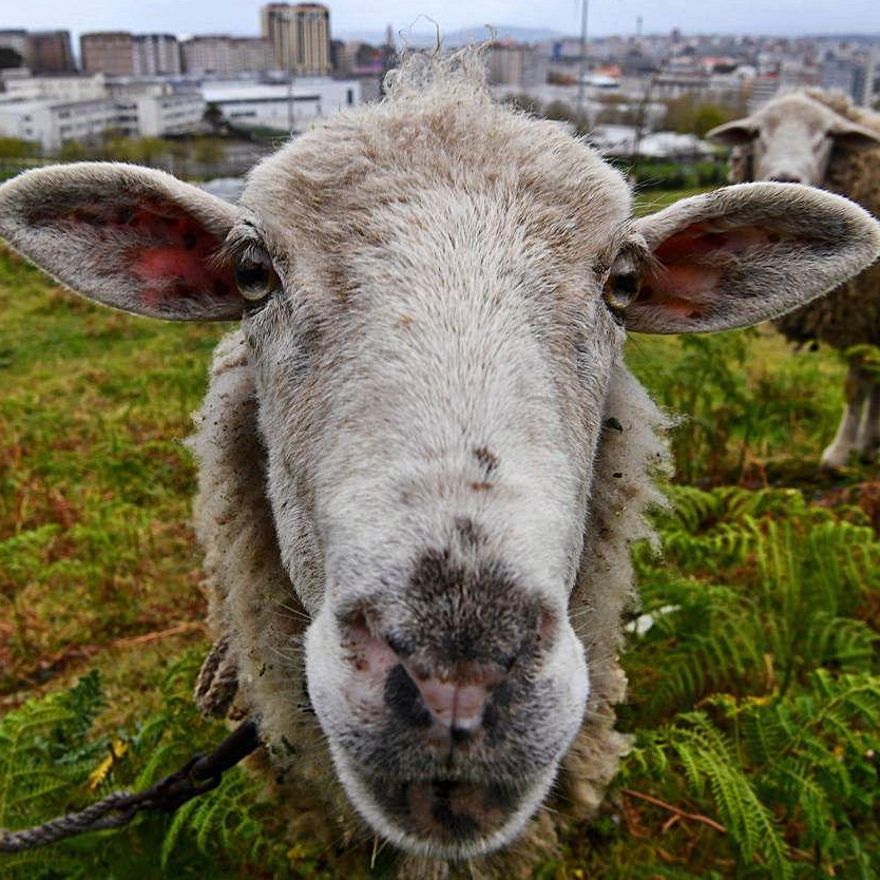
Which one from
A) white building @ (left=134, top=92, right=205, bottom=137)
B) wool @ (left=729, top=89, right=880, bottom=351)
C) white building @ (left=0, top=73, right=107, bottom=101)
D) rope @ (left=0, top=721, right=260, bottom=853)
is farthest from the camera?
white building @ (left=0, top=73, right=107, bottom=101)

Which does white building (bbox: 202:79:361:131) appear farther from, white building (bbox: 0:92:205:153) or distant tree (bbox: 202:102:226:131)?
white building (bbox: 0:92:205:153)

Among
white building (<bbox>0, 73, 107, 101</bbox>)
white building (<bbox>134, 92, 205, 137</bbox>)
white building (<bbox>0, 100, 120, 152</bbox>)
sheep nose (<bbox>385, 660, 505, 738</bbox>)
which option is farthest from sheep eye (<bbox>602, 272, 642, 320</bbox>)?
white building (<bbox>0, 73, 107, 101</bbox>)

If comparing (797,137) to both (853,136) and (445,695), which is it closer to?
(853,136)

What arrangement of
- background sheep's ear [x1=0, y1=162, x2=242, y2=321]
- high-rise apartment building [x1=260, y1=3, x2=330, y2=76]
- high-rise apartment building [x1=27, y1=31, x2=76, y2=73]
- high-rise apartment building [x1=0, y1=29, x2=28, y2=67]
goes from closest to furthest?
background sheep's ear [x1=0, y1=162, x2=242, y2=321], high-rise apartment building [x1=260, y1=3, x2=330, y2=76], high-rise apartment building [x1=0, y1=29, x2=28, y2=67], high-rise apartment building [x1=27, y1=31, x2=76, y2=73]

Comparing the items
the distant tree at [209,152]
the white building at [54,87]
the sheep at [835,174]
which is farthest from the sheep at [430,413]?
the white building at [54,87]

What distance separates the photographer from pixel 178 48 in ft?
348

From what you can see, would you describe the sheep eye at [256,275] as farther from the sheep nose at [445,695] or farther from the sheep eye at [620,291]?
the sheep nose at [445,695]

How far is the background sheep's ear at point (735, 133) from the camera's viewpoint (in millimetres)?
8320

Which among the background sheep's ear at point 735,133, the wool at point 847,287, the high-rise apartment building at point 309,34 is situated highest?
the high-rise apartment building at point 309,34

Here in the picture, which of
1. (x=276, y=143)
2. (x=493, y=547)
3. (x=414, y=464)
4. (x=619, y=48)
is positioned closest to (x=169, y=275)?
(x=276, y=143)

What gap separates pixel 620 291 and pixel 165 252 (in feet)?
4.22

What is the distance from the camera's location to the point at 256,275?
2.14m

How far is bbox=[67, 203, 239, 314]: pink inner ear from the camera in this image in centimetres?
225

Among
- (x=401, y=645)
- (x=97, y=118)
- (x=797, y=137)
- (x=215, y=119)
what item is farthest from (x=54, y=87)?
(x=401, y=645)
